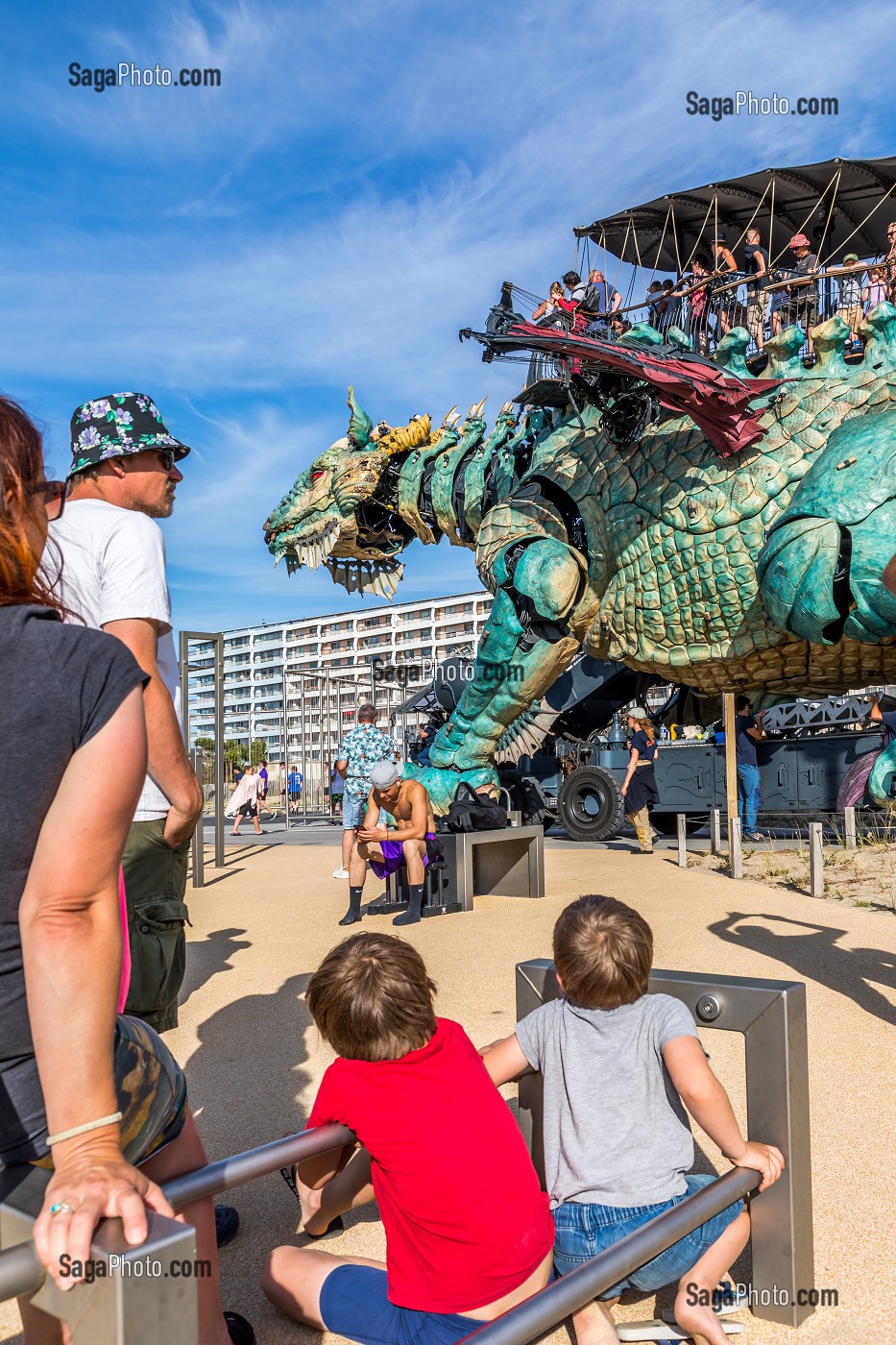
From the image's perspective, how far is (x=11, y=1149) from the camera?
1097mm

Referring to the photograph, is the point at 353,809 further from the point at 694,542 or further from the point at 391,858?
the point at 694,542

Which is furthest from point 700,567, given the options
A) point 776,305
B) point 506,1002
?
point 776,305

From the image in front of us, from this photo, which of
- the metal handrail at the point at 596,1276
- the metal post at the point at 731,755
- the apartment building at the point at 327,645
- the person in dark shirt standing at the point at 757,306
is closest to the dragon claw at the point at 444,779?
the metal post at the point at 731,755

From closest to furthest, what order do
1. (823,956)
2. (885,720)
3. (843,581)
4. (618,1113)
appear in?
1. (618,1113)
2. (823,956)
3. (843,581)
4. (885,720)

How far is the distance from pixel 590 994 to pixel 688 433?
625cm

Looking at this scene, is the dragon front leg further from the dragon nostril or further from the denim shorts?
the dragon nostril

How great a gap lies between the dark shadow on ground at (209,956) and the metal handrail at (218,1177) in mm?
3331

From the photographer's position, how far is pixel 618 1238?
197 centimetres

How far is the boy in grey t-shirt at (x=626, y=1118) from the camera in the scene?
197 centimetres

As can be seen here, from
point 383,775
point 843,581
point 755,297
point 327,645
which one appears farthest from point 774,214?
point 327,645

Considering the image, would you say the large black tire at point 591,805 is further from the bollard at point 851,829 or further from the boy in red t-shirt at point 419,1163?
the boy in red t-shirt at point 419,1163

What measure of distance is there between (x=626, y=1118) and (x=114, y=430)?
1830 millimetres

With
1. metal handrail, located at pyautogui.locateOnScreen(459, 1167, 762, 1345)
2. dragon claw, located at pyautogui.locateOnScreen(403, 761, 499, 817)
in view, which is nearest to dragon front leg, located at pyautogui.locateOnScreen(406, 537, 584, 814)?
dragon claw, located at pyautogui.locateOnScreen(403, 761, 499, 817)

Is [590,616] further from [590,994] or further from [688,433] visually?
[590,994]
